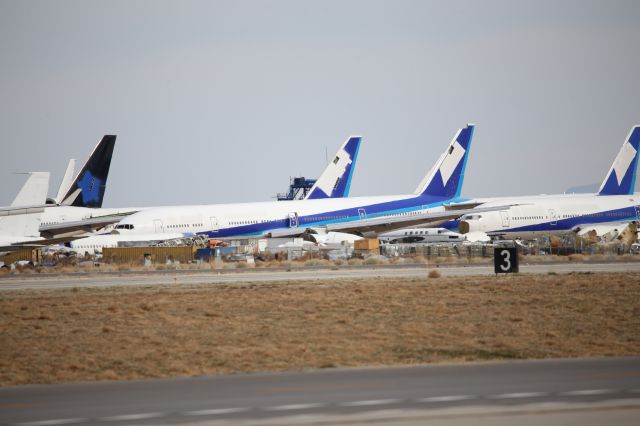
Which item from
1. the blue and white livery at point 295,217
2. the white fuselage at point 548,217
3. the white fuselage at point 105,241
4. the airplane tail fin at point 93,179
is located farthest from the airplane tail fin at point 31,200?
the white fuselage at point 548,217

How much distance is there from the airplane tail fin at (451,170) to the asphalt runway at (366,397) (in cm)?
7494

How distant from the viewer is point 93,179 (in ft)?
274

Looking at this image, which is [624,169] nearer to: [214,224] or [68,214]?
[214,224]

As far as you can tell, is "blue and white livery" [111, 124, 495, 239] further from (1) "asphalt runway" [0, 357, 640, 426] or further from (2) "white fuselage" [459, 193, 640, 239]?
(1) "asphalt runway" [0, 357, 640, 426]

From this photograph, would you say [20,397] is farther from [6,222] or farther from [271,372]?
[6,222]

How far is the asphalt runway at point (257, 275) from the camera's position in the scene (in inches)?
1838

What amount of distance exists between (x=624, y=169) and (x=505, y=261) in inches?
2685

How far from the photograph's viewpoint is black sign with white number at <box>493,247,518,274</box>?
45188 millimetres

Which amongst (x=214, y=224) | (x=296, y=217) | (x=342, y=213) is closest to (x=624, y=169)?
(x=342, y=213)

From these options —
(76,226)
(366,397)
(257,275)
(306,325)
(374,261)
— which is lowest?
(366,397)

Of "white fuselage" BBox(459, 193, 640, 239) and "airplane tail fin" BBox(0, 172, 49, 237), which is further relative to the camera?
"white fuselage" BBox(459, 193, 640, 239)

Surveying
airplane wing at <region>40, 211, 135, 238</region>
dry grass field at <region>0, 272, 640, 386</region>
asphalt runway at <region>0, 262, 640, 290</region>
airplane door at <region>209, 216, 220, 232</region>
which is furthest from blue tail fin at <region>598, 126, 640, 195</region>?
dry grass field at <region>0, 272, 640, 386</region>

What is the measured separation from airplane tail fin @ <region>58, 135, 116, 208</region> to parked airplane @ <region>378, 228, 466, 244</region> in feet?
85.6

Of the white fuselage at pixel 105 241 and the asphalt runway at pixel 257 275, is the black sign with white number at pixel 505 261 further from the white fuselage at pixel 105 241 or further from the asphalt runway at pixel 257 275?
the white fuselage at pixel 105 241
